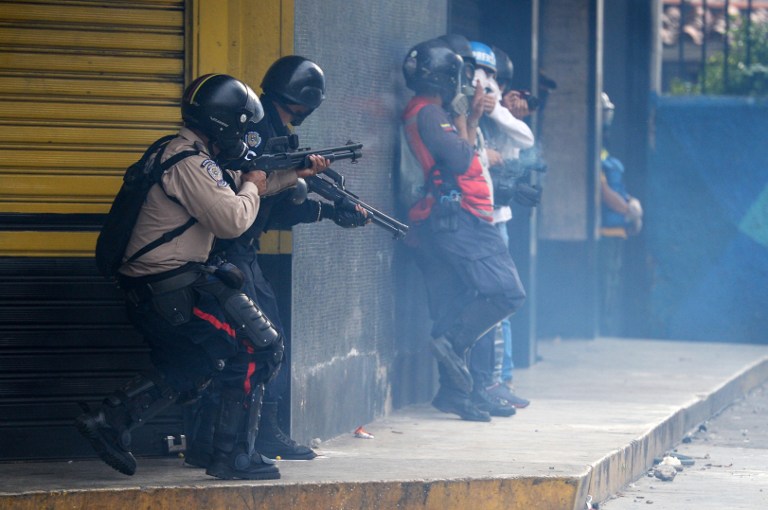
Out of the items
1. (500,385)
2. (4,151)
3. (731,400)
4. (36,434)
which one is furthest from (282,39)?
(731,400)

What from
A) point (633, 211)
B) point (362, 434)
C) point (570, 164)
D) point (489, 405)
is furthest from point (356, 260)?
point (633, 211)

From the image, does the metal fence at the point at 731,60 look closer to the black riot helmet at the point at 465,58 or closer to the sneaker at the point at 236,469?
the black riot helmet at the point at 465,58

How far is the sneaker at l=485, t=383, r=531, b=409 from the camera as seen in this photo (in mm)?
7848

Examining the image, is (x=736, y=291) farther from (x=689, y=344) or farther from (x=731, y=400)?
(x=731, y=400)

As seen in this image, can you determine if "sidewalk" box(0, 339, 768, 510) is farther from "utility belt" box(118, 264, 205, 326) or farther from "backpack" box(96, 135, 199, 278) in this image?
"backpack" box(96, 135, 199, 278)

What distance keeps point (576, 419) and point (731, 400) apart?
234 cm

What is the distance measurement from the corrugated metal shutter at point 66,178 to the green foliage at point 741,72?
23.3 ft

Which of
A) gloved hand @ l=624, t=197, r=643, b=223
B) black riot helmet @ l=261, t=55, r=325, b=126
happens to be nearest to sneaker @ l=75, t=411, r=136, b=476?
black riot helmet @ l=261, t=55, r=325, b=126

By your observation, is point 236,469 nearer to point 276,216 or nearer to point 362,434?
point 276,216

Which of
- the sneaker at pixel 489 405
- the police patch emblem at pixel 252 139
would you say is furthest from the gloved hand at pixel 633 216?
the police patch emblem at pixel 252 139

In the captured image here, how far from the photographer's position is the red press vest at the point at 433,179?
7.45m

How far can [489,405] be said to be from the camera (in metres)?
7.61

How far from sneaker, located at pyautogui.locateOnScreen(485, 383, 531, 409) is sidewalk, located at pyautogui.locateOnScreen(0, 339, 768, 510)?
0.07m

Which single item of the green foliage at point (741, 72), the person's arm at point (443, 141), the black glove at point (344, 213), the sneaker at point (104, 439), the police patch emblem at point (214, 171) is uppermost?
the green foliage at point (741, 72)
